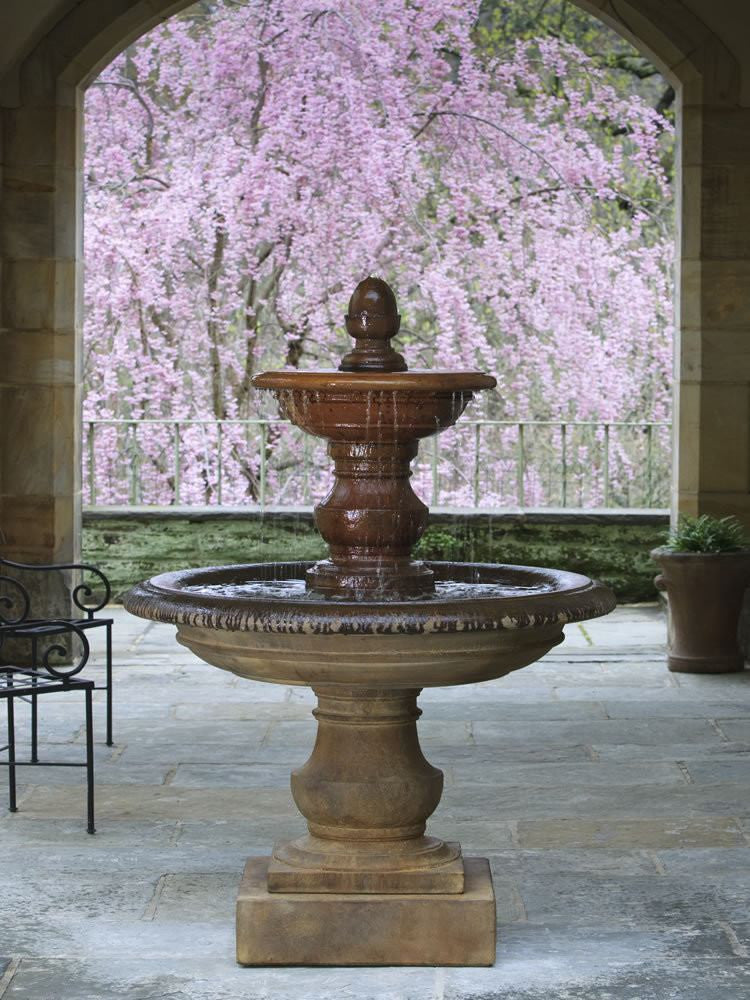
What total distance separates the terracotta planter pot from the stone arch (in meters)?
1.04

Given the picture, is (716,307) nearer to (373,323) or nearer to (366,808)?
(373,323)

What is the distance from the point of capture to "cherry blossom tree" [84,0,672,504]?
11.3m

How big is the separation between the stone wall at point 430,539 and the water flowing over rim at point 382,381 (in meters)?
5.73

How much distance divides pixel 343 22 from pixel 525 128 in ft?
5.01

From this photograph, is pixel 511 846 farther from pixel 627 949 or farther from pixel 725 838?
pixel 627 949

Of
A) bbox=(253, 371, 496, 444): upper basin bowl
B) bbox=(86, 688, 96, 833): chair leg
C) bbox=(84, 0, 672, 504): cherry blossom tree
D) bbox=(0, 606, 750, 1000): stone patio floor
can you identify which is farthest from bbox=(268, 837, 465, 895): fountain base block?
bbox=(84, 0, 672, 504): cherry blossom tree

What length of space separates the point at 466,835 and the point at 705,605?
9.60ft

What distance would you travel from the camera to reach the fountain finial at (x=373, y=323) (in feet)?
11.9

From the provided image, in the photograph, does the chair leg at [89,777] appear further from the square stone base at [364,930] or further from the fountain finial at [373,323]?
the fountain finial at [373,323]

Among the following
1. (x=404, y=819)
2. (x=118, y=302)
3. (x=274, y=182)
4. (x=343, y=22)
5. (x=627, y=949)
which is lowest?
(x=627, y=949)

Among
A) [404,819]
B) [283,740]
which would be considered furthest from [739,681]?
[404,819]

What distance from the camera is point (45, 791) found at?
4.89 metres

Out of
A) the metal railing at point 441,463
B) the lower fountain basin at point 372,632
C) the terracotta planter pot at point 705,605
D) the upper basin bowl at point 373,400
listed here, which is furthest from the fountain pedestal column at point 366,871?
the metal railing at point 441,463

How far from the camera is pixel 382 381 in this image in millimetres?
3414
